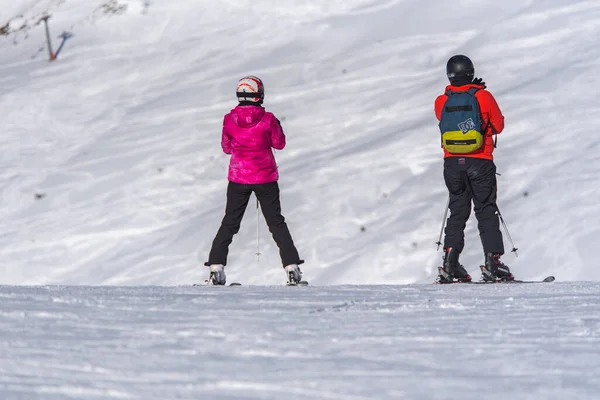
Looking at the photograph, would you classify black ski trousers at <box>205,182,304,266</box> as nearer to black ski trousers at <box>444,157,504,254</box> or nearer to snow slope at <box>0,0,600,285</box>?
black ski trousers at <box>444,157,504,254</box>

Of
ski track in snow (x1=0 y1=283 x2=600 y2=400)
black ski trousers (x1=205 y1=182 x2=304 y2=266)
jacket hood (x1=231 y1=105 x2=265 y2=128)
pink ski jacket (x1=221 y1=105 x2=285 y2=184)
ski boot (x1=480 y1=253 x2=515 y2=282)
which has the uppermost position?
jacket hood (x1=231 y1=105 x2=265 y2=128)

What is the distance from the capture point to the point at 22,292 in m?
6.58

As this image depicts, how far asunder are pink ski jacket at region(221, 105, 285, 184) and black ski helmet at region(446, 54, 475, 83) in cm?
147

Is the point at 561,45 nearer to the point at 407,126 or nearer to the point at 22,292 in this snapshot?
the point at 407,126

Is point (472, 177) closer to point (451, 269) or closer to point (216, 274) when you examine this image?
point (451, 269)

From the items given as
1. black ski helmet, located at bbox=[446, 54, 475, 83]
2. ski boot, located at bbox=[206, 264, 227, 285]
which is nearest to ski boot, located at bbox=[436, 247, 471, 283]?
black ski helmet, located at bbox=[446, 54, 475, 83]

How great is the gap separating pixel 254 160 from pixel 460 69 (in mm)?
1821

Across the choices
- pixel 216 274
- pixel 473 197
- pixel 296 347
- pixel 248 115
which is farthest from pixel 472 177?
pixel 296 347

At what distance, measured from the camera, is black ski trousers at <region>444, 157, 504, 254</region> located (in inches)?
332

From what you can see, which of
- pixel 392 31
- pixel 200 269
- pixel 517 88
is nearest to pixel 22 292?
pixel 200 269

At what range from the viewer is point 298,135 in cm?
1616

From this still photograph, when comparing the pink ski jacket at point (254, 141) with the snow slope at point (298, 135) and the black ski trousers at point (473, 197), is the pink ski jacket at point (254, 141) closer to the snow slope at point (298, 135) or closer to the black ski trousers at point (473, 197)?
the black ski trousers at point (473, 197)

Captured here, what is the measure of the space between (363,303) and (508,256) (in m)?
6.09

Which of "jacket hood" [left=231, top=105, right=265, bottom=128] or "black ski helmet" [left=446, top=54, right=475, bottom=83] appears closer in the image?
"black ski helmet" [left=446, top=54, right=475, bottom=83]
